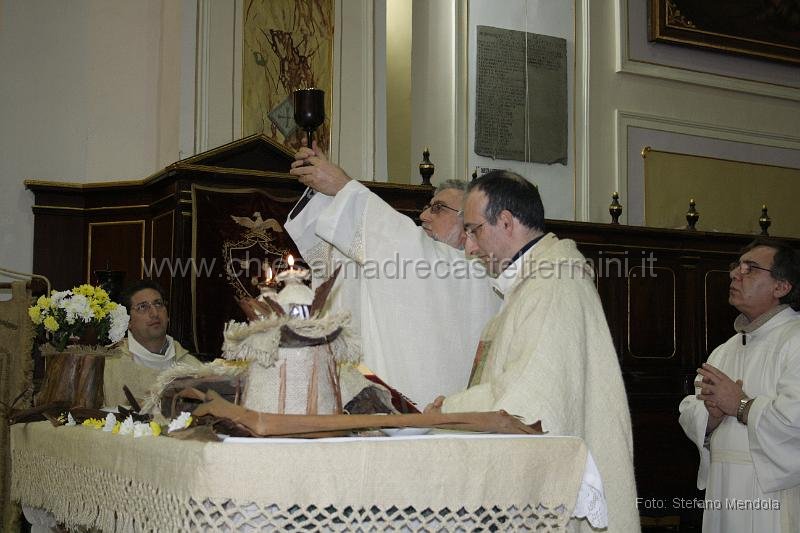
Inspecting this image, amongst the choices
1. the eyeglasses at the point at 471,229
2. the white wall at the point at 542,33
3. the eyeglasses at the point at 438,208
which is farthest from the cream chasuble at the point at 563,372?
the white wall at the point at 542,33

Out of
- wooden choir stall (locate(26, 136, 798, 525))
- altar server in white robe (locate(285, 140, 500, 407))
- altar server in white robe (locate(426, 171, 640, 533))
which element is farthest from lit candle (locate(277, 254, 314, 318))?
wooden choir stall (locate(26, 136, 798, 525))

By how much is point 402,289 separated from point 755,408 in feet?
5.79

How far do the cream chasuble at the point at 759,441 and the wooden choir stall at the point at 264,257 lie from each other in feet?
8.41

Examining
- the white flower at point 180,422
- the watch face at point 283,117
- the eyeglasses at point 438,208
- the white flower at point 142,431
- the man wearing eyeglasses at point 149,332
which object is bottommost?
the white flower at point 142,431

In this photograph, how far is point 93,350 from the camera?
3057 millimetres

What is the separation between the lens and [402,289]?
11.7 ft

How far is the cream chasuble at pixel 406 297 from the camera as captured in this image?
3.51 m

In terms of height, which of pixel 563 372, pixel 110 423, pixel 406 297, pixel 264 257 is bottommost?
pixel 110 423

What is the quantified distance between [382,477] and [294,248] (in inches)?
190

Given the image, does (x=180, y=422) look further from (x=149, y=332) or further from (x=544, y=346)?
(x=149, y=332)

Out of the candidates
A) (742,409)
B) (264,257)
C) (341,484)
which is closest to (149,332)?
(264,257)

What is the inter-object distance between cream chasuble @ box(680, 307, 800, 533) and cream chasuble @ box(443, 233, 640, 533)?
1711mm

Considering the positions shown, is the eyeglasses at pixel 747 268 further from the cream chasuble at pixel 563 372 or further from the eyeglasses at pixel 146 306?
the eyeglasses at pixel 146 306

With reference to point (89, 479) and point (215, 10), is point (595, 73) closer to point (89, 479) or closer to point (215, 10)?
point (215, 10)
